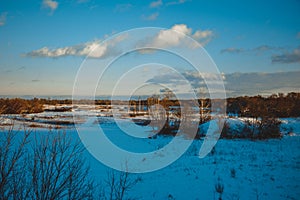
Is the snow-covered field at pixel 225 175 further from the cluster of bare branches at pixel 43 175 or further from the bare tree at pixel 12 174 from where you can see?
the bare tree at pixel 12 174

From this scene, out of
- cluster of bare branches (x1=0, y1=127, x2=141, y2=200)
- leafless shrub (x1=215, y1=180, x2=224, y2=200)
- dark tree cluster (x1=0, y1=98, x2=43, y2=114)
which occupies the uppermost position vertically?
dark tree cluster (x1=0, y1=98, x2=43, y2=114)

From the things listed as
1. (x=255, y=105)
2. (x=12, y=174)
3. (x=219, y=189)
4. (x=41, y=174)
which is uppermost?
(x=255, y=105)

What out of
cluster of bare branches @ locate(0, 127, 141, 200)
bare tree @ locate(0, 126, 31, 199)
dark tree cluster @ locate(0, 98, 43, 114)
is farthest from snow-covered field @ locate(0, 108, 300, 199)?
bare tree @ locate(0, 126, 31, 199)

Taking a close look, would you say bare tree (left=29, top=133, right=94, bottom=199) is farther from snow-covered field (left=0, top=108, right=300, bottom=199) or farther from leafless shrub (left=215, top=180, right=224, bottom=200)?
leafless shrub (left=215, top=180, right=224, bottom=200)

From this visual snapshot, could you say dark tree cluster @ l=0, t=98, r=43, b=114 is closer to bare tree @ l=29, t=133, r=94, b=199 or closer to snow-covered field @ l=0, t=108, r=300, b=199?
snow-covered field @ l=0, t=108, r=300, b=199

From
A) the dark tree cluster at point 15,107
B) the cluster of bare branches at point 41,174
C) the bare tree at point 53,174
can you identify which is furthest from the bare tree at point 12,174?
the dark tree cluster at point 15,107

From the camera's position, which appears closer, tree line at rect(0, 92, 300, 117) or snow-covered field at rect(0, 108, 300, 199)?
snow-covered field at rect(0, 108, 300, 199)

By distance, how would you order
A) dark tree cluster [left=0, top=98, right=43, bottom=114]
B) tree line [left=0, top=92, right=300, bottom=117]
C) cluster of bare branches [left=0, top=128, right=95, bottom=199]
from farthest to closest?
tree line [left=0, top=92, right=300, bottom=117]
dark tree cluster [left=0, top=98, right=43, bottom=114]
cluster of bare branches [left=0, top=128, right=95, bottom=199]

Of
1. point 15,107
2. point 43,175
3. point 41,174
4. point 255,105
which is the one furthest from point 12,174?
point 255,105

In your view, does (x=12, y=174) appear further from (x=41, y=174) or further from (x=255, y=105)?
(x=255, y=105)

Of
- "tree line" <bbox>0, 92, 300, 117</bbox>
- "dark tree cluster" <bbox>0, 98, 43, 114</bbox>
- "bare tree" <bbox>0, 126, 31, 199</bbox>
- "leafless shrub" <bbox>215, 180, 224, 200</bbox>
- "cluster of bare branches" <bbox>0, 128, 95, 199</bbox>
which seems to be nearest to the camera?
"bare tree" <bbox>0, 126, 31, 199</bbox>

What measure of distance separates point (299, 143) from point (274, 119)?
143 inches

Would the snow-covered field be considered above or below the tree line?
below

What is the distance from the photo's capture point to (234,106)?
117 feet
